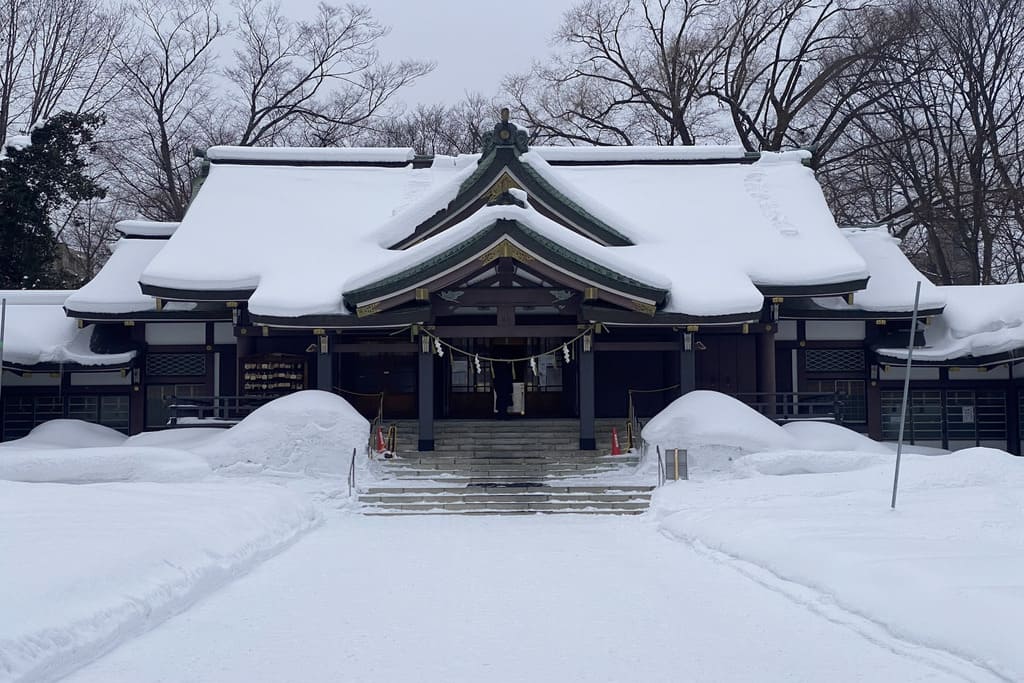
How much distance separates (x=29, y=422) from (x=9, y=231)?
29.9 feet

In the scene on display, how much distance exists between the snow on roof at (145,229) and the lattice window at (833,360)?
16552 mm

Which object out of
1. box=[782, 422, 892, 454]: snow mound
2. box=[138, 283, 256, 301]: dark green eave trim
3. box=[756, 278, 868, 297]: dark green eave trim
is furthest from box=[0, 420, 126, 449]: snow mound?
box=[756, 278, 868, 297]: dark green eave trim

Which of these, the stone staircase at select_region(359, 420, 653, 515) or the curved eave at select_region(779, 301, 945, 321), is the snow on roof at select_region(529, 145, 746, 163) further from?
the stone staircase at select_region(359, 420, 653, 515)

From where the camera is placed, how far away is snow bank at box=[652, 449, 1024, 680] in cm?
713

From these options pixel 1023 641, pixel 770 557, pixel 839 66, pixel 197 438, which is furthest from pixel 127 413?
pixel 839 66

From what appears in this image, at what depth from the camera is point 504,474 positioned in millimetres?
18109

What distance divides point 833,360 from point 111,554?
60.0ft

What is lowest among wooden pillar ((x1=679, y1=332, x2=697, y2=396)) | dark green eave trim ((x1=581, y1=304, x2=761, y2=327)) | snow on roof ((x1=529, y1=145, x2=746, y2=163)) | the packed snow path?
the packed snow path

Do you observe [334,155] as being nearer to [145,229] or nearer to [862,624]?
[145,229]

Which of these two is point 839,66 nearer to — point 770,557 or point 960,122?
point 960,122

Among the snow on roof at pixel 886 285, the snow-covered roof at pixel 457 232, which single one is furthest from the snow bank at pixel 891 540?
the snow on roof at pixel 886 285

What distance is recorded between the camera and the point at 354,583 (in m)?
9.92

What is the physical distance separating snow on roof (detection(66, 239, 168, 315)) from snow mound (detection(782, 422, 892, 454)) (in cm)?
1433

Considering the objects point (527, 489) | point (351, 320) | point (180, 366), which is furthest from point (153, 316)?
point (527, 489)
